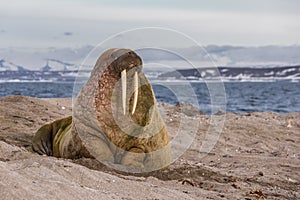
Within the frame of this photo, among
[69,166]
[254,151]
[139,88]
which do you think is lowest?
[254,151]

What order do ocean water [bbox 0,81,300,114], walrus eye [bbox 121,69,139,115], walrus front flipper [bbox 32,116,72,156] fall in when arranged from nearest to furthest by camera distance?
1. walrus eye [bbox 121,69,139,115]
2. walrus front flipper [bbox 32,116,72,156]
3. ocean water [bbox 0,81,300,114]

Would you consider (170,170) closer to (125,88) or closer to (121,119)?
(121,119)

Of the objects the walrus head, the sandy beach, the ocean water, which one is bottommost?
the ocean water

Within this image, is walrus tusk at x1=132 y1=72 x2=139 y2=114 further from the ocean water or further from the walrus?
the ocean water

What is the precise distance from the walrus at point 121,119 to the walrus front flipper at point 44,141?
46.7 inches

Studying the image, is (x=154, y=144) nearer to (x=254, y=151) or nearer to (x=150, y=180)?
(x=150, y=180)

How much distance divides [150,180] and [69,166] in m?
1.12

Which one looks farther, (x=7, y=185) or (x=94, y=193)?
(x=94, y=193)

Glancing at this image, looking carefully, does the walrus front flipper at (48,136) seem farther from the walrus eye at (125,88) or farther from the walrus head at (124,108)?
the walrus eye at (125,88)

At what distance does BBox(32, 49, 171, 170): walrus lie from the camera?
6625mm

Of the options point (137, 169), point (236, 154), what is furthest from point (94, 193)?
point (236, 154)

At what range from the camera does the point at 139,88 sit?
672cm

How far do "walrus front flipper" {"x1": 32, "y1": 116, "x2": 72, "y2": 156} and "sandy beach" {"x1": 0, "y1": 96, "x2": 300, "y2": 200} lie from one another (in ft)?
0.65

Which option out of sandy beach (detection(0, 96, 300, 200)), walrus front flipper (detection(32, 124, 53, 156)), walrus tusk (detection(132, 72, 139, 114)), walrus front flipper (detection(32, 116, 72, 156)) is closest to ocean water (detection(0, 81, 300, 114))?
walrus tusk (detection(132, 72, 139, 114))
